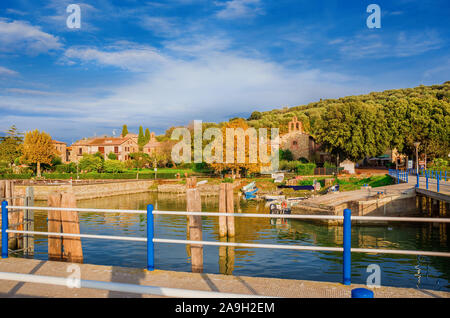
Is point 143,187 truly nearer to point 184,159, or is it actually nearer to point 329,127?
point 184,159

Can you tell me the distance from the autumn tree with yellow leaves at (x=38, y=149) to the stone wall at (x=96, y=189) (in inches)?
778

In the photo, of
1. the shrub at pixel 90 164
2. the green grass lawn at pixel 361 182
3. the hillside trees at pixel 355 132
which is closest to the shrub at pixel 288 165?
the hillside trees at pixel 355 132

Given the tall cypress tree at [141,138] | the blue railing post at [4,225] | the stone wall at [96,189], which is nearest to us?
the blue railing post at [4,225]

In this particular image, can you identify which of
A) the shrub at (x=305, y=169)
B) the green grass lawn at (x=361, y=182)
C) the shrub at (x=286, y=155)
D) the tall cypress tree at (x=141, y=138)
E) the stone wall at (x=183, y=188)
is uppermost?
the tall cypress tree at (x=141, y=138)

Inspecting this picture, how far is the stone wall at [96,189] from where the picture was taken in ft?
163

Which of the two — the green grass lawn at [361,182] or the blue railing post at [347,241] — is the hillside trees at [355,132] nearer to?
the green grass lawn at [361,182]

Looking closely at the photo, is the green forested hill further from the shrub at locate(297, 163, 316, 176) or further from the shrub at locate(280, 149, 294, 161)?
the shrub at locate(280, 149, 294, 161)

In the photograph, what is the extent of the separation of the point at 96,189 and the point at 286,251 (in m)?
41.0

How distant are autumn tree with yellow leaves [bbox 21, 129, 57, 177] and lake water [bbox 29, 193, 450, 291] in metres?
45.7

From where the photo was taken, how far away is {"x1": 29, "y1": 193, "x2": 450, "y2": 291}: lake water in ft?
46.3

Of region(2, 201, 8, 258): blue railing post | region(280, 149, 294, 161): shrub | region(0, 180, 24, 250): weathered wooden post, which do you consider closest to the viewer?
region(2, 201, 8, 258): blue railing post

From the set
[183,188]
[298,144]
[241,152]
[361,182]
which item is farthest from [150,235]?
[298,144]

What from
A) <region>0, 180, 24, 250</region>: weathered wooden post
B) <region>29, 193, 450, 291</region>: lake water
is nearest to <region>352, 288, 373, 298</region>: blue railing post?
<region>0, 180, 24, 250</region>: weathered wooden post

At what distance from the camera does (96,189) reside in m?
52.4
